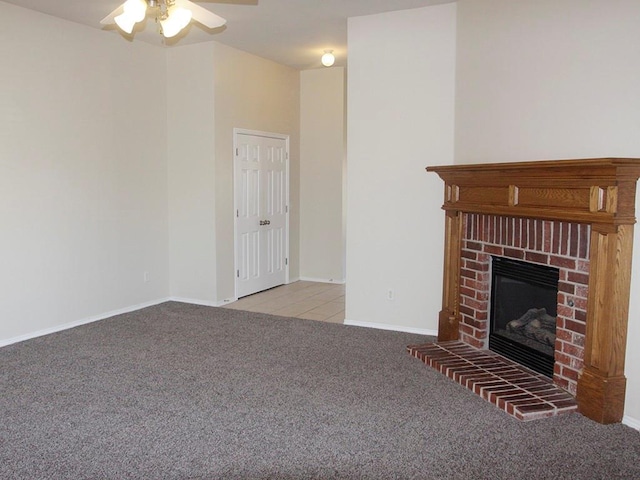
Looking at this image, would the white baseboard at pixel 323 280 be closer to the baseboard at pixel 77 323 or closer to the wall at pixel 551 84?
the baseboard at pixel 77 323

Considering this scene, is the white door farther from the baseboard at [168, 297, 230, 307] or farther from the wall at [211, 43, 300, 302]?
the baseboard at [168, 297, 230, 307]

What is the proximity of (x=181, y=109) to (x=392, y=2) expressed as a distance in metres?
2.66

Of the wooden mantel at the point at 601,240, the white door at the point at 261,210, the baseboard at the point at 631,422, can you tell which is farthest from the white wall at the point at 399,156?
the baseboard at the point at 631,422

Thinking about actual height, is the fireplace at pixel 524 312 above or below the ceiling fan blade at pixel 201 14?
below

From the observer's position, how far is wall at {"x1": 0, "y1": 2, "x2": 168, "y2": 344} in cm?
454

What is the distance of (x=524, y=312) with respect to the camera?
155 inches

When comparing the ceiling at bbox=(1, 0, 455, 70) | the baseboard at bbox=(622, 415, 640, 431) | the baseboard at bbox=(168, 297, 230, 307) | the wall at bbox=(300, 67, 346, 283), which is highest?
the ceiling at bbox=(1, 0, 455, 70)

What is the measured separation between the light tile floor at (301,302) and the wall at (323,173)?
1.41 feet

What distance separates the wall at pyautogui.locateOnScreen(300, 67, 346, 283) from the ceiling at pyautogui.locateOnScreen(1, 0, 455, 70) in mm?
836

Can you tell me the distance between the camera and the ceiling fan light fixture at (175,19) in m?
2.89

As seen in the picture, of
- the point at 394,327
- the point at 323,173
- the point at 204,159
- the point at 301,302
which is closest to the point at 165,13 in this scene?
the point at 204,159

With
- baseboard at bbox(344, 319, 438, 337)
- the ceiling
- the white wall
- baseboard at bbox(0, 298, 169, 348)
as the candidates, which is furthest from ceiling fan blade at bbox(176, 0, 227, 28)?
baseboard at bbox(0, 298, 169, 348)

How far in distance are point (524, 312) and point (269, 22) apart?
3.33m

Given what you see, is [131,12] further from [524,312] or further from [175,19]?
[524,312]
